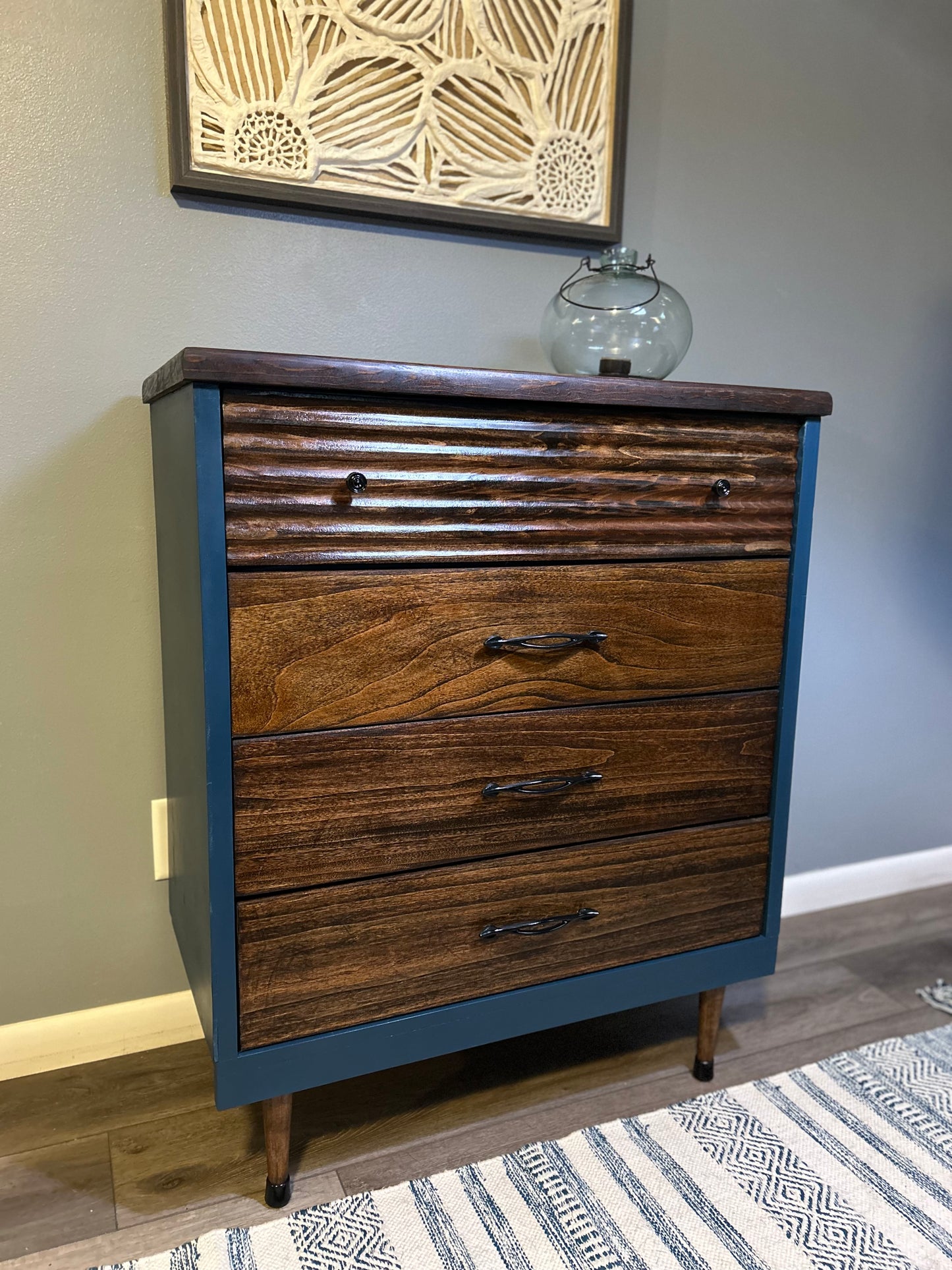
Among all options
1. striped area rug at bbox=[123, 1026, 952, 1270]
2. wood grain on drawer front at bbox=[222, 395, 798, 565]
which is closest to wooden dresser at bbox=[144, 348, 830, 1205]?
wood grain on drawer front at bbox=[222, 395, 798, 565]

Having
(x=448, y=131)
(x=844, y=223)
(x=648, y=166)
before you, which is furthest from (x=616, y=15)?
(x=844, y=223)

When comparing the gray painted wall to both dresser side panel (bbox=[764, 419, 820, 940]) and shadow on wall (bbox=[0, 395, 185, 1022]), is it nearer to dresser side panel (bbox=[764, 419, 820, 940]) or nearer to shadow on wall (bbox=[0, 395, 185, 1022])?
shadow on wall (bbox=[0, 395, 185, 1022])

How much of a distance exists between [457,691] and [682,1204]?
28.1 inches

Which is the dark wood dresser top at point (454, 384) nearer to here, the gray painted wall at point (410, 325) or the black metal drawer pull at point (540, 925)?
the gray painted wall at point (410, 325)

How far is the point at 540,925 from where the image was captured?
116 centimetres

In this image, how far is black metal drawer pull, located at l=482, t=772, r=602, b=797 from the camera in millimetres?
1099

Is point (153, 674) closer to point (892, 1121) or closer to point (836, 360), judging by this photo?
point (892, 1121)

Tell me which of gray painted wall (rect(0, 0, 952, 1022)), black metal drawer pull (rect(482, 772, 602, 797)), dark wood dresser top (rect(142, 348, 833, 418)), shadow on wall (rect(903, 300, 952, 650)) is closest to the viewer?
dark wood dresser top (rect(142, 348, 833, 418))

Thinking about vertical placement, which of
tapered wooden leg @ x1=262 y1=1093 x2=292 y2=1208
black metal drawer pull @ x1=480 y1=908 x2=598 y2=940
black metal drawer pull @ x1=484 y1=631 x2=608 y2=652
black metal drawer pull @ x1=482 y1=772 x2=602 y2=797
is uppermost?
black metal drawer pull @ x1=484 y1=631 x2=608 y2=652

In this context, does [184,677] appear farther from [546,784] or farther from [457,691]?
[546,784]

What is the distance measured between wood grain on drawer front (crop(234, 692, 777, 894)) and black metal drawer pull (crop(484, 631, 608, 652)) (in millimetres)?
83

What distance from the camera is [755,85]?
5.20 feet

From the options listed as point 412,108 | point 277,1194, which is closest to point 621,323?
point 412,108

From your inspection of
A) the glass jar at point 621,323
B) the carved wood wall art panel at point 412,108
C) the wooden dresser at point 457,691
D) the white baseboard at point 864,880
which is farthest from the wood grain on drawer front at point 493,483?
the white baseboard at point 864,880
